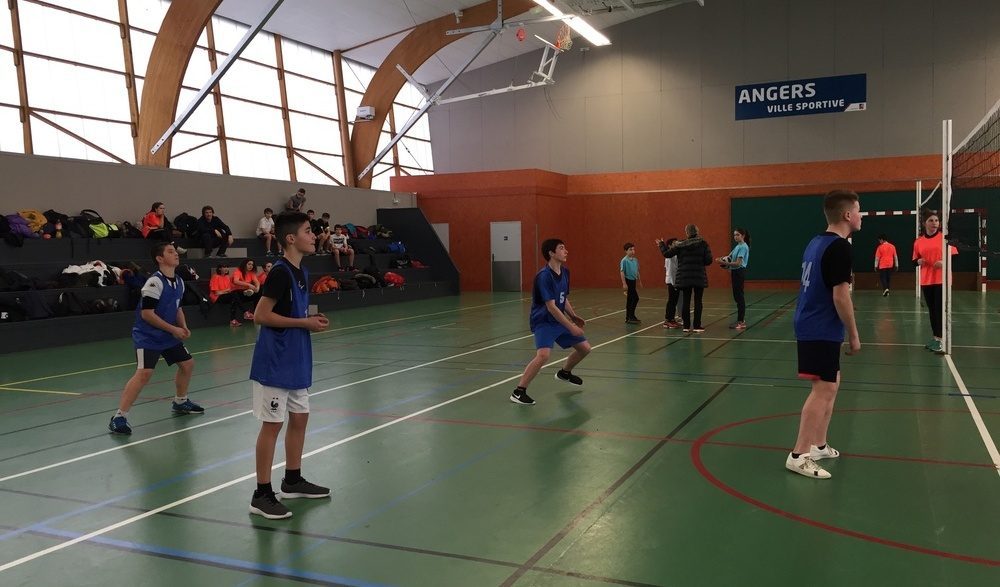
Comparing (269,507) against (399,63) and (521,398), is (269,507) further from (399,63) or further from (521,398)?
(399,63)

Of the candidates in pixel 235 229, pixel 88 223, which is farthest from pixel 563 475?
pixel 235 229

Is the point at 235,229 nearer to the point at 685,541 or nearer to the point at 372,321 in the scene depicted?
the point at 372,321

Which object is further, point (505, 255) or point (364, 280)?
point (505, 255)

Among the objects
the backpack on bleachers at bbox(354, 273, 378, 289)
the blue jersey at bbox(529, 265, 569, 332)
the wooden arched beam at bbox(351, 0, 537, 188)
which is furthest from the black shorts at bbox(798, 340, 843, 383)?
the wooden arched beam at bbox(351, 0, 537, 188)

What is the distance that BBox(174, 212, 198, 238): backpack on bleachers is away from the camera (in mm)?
18484

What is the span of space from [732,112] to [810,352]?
24.2 metres

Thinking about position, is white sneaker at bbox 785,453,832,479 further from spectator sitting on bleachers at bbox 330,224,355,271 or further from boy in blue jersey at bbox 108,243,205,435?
spectator sitting on bleachers at bbox 330,224,355,271

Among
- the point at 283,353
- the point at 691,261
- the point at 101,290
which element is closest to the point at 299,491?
the point at 283,353

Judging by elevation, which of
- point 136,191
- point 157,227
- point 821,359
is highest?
point 136,191

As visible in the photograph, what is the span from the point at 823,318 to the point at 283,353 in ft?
11.3

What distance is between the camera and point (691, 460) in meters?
5.50

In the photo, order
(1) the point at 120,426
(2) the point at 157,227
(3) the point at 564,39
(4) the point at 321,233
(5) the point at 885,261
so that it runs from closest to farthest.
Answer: (1) the point at 120,426 < (2) the point at 157,227 < (5) the point at 885,261 < (4) the point at 321,233 < (3) the point at 564,39

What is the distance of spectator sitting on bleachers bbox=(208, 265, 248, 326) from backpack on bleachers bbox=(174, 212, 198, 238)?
172 centimetres

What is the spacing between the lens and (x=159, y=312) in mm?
6957
